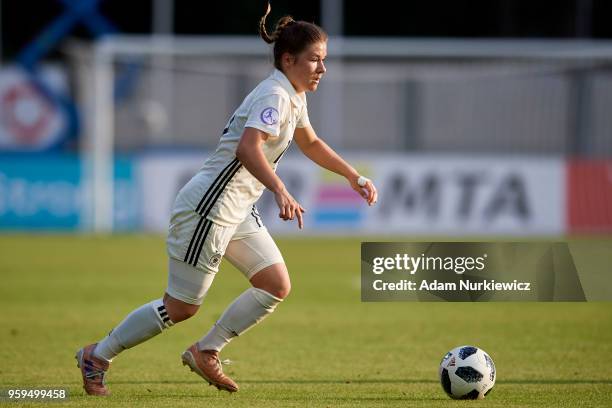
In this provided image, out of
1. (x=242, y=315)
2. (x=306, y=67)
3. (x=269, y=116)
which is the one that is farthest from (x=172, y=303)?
(x=306, y=67)

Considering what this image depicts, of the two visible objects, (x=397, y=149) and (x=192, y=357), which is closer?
(x=192, y=357)

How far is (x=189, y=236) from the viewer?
670 cm

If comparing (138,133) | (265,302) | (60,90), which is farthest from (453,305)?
(60,90)

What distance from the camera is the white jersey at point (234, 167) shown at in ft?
21.8

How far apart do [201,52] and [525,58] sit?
6.20 meters

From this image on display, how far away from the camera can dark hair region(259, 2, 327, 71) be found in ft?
21.9

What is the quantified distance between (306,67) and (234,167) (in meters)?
0.68

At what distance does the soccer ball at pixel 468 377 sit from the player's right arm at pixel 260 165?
1310mm

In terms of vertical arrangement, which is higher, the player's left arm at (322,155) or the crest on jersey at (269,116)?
the crest on jersey at (269,116)

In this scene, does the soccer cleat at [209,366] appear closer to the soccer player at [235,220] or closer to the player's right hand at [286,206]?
the soccer player at [235,220]

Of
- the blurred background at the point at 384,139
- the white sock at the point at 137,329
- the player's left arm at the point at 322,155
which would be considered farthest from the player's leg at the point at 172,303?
the blurred background at the point at 384,139

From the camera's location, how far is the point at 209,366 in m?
7.00

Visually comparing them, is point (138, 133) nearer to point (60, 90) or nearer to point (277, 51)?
point (60, 90)

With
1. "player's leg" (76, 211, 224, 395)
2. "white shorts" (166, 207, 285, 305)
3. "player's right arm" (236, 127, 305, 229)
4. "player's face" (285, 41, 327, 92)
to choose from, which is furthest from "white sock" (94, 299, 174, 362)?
"player's face" (285, 41, 327, 92)
